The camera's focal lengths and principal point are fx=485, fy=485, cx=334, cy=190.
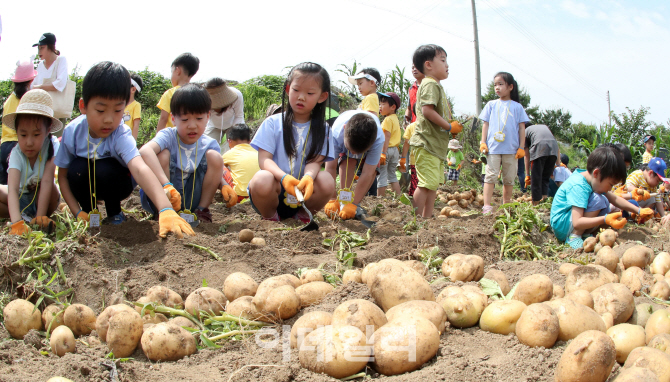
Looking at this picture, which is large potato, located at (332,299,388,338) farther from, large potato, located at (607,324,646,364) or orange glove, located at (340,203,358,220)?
orange glove, located at (340,203,358,220)

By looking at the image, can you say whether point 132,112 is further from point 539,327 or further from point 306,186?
point 539,327

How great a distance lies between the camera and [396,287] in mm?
1766

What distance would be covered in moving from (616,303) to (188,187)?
2847 mm

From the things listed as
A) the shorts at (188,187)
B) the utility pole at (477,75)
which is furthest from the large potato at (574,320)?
the utility pole at (477,75)

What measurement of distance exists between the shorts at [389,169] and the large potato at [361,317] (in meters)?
4.54

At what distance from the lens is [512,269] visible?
8.49 feet

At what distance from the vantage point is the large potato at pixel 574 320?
1611mm

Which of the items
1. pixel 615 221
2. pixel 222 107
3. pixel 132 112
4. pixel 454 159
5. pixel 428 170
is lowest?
pixel 615 221

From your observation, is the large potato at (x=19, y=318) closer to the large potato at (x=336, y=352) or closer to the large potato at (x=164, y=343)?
the large potato at (x=164, y=343)

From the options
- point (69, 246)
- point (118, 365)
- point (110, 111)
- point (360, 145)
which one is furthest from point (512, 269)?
point (110, 111)

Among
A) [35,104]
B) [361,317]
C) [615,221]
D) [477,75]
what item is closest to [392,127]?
[615,221]

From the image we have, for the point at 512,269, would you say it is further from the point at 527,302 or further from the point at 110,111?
the point at 110,111

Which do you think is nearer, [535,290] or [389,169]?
[535,290]

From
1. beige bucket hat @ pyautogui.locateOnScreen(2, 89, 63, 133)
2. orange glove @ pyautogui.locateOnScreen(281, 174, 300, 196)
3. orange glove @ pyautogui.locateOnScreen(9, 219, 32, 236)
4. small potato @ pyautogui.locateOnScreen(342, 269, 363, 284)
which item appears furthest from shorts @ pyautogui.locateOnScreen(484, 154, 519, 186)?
orange glove @ pyautogui.locateOnScreen(9, 219, 32, 236)
